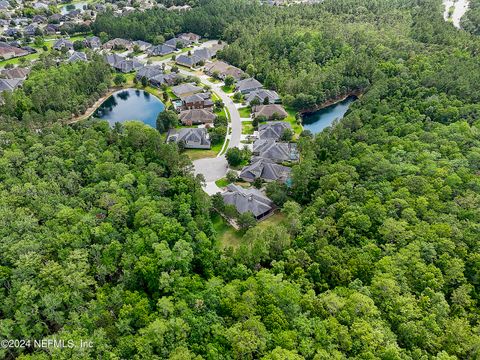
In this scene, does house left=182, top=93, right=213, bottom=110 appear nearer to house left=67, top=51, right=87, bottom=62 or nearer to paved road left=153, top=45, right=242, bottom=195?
paved road left=153, top=45, right=242, bottom=195

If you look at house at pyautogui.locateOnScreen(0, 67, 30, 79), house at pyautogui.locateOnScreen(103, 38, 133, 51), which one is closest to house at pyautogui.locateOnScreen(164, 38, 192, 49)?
house at pyautogui.locateOnScreen(103, 38, 133, 51)

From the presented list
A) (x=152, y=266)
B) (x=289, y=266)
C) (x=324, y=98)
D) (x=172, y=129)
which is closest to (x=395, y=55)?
(x=324, y=98)

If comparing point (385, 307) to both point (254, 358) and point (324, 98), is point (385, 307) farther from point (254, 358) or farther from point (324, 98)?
point (324, 98)

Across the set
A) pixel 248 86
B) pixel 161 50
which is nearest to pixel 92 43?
pixel 161 50

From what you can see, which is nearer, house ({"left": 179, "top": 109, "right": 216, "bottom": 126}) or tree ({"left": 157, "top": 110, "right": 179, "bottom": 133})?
tree ({"left": 157, "top": 110, "right": 179, "bottom": 133})

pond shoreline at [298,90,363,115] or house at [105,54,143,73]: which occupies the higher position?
pond shoreline at [298,90,363,115]

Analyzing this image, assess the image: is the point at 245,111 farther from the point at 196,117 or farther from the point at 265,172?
the point at 265,172
